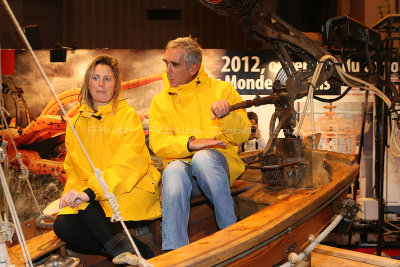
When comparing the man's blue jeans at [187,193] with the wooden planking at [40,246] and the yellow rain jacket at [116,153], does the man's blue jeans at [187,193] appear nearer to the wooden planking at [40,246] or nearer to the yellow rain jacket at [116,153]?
the yellow rain jacket at [116,153]

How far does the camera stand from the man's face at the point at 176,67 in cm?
215

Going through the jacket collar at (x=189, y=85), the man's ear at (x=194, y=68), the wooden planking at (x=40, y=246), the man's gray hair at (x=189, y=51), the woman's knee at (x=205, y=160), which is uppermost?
the man's gray hair at (x=189, y=51)

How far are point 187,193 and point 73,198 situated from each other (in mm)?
478

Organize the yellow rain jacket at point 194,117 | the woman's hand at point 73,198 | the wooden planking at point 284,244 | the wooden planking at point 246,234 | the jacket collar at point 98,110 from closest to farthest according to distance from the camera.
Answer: the wooden planking at point 246,234 → the wooden planking at point 284,244 → the woman's hand at point 73,198 → the jacket collar at point 98,110 → the yellow rain jacket at point 194,117

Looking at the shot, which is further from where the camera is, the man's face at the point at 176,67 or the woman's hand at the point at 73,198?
the man's face at the point at 176,67

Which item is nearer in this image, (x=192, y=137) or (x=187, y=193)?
(x=187, y=193)

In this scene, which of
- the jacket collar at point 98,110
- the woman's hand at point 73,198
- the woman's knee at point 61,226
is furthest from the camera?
the jacket collar at point 98,110

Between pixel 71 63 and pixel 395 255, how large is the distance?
329cm

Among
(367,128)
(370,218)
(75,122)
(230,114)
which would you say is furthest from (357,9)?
(75,122)

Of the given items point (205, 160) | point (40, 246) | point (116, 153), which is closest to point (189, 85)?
point (205, 160)

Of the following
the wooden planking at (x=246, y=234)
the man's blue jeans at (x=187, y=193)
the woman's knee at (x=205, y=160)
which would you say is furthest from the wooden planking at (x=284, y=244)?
the woman's knee at (x=205, y=160)

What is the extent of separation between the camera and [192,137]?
1957 mm

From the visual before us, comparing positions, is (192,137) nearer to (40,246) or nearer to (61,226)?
(61,226)

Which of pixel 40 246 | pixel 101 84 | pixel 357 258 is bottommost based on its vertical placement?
pixel 357 258
